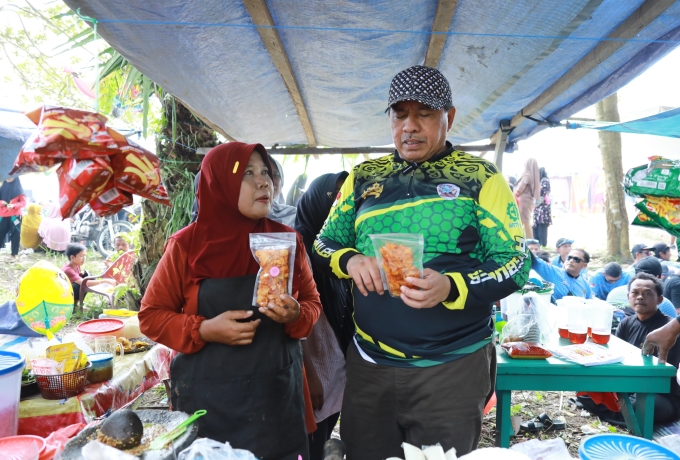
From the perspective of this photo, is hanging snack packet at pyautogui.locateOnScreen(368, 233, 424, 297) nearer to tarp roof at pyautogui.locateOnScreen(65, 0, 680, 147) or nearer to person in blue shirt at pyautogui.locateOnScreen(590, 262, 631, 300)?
tarp roof at pyautogui.locateOnScreen(65, 0, 680, 147)

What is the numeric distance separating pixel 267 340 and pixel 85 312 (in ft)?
22.9

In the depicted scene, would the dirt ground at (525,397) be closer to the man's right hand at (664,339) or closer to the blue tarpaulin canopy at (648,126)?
the man's right hand at (664,339)

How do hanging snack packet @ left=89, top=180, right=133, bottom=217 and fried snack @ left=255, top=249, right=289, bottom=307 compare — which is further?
hanging snack packet @ left=89, top=180, right=133, bottom=217

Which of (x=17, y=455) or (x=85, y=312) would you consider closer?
(x=17, y=455)

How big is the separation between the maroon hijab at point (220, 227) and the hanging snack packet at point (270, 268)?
0.69 feet

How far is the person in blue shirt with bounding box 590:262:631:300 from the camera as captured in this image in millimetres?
6539

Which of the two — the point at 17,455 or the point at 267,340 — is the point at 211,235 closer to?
the point at 267,340

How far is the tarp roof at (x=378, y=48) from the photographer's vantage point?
2.21 metres

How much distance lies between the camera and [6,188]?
34.1ft

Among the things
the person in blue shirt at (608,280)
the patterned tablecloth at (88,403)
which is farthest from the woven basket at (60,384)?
the person in blue shirt at (608,280)

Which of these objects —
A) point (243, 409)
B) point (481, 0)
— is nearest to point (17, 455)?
point (243, 409)

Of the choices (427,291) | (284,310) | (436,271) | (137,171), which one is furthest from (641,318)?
(137,171)

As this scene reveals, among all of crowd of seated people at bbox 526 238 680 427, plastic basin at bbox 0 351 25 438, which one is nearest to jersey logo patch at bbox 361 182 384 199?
plastic basin at bbox 0 351 25 438

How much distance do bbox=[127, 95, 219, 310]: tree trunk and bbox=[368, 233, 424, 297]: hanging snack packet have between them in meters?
4.00
